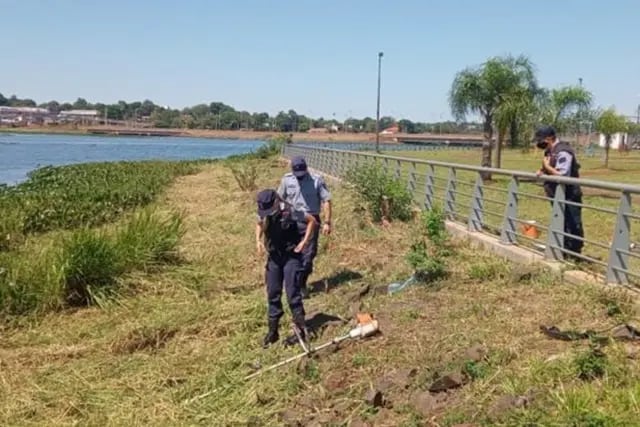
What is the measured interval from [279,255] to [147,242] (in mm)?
4100

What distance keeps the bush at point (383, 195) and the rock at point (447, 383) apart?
6.84 metres

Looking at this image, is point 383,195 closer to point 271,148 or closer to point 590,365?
point 590,365

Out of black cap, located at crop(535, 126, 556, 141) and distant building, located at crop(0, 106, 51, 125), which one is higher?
distant building, located at crop(0, 106, 51, 125)

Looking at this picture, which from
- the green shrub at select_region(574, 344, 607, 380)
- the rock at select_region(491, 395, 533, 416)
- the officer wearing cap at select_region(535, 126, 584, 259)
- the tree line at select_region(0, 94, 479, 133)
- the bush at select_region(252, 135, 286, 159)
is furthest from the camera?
the tree line at select_region(0, 94, 479, 133)

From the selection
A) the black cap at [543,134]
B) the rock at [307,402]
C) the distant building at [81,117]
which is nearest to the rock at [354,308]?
the rock at [307,402]

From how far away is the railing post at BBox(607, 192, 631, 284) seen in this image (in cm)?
620

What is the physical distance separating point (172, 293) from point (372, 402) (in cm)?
504

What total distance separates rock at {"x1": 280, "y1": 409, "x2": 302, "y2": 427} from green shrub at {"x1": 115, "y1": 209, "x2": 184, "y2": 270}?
513 centimetres

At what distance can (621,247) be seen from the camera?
6250 millimetres

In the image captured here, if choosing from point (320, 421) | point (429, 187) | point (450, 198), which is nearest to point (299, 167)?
point (320, 421)

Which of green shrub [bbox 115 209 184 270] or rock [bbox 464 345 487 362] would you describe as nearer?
rock [bbox 464 345 487 362]

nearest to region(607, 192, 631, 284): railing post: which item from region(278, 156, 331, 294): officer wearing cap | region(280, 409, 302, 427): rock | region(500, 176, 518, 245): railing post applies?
region(500, 176, 518, 245): railing post

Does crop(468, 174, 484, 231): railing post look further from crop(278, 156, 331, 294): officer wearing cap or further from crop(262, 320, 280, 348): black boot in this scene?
crop(262, 320, 280, 348): black boot

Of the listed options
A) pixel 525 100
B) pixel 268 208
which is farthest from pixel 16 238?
pixel 525 100
